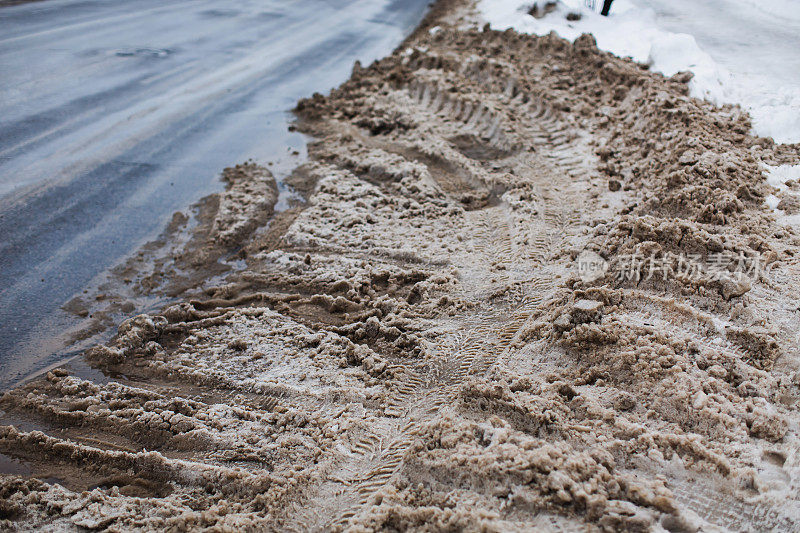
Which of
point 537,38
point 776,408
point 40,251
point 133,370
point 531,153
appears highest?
point 537,38

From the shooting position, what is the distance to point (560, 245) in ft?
13.2

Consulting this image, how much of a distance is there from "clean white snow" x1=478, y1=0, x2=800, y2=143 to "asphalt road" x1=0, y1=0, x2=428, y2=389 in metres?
3.87

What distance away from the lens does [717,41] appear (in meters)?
6.88

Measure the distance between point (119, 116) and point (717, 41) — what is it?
26.9 feet

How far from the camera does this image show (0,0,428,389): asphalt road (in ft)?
14.3

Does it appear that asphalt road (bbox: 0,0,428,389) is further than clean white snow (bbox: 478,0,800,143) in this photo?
No

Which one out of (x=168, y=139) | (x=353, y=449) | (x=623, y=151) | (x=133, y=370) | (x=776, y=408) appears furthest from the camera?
(x=168, y=139)

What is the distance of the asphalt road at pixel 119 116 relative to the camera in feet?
14.3

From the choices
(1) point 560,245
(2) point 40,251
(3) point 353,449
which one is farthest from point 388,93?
(3) point 353,449

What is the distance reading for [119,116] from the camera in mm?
6844

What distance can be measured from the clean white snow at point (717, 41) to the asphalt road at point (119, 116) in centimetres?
387

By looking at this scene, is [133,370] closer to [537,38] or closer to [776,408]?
[776,408]

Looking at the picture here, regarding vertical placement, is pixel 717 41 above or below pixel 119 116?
above

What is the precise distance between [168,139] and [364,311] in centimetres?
434
